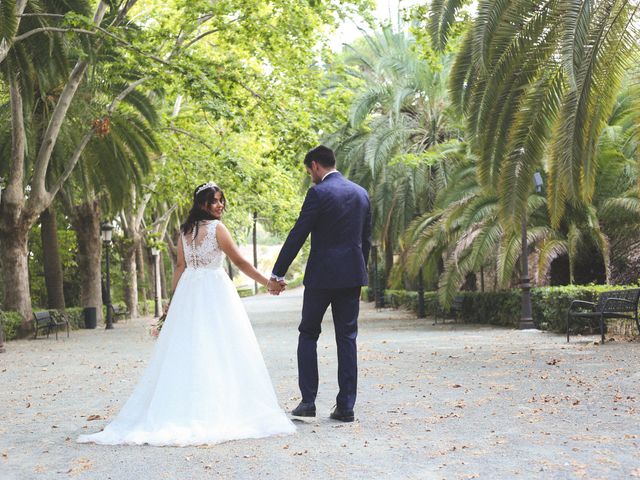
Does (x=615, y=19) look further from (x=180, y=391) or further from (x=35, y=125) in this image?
(x=35, y=125)

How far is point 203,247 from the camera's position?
7359 millimetres

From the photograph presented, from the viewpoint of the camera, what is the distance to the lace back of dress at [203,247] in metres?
7.33

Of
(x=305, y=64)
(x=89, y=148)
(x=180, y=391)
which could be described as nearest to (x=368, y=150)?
(x=305, y=64)

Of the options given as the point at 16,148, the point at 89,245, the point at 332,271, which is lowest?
the point at 332,271

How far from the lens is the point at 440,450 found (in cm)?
586

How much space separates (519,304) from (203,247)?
46.1 ft

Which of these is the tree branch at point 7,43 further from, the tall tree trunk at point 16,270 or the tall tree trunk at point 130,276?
the tall tree trunk at point 130,276

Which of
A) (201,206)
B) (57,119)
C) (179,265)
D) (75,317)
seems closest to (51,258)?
(75,317)

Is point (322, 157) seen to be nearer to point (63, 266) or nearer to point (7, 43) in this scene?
point (7, 43)

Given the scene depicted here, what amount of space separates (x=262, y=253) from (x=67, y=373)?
121 m

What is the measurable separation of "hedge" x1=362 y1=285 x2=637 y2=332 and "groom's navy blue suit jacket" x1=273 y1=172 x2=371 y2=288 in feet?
32.8

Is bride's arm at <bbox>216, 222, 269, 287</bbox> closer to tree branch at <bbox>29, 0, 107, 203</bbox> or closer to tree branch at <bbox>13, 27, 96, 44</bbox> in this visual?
tree branch at <bbox>13, 27, 96, 44</bbox>

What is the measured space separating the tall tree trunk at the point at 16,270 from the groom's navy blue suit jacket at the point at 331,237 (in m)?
17.7

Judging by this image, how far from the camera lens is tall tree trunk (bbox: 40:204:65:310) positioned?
28.4m
